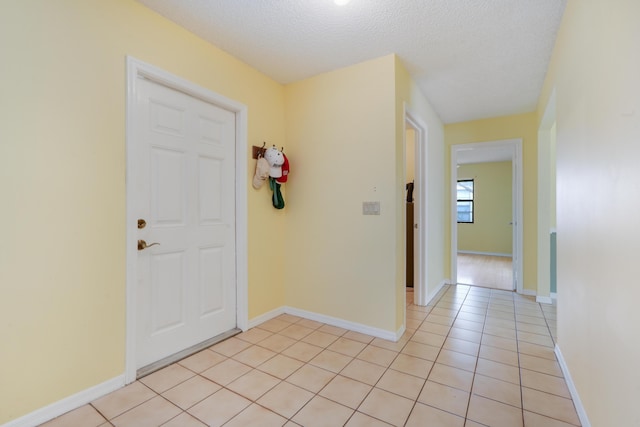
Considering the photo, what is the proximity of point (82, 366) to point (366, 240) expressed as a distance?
82.9 inches

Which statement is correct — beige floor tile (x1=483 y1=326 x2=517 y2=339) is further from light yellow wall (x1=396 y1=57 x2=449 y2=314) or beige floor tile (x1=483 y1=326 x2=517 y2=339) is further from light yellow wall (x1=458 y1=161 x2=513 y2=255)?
light yellow wall (x1=458 y1=161 x2=513 y2=255)

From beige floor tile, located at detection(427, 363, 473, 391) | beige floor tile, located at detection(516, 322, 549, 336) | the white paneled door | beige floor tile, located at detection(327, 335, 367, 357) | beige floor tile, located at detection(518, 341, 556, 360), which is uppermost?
the white paneled door

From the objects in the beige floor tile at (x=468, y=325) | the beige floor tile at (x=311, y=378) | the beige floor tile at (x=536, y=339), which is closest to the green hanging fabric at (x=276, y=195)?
the beige floor tile at (x=311, y=378)

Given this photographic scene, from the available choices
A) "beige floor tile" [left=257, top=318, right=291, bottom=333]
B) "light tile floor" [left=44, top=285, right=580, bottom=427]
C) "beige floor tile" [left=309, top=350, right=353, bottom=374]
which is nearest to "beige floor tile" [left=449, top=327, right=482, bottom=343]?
"light tile floor" [left=44, top=285, right=580, bottom=427]

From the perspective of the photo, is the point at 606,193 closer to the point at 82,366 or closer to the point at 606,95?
the point at 606,95

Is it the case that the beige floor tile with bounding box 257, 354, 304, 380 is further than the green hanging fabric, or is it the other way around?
the green hanging fabric

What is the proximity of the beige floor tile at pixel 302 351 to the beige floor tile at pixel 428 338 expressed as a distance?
86 cm

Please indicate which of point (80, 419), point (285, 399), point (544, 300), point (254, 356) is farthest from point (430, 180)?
point (80, 419)

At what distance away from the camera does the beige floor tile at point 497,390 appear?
170cm

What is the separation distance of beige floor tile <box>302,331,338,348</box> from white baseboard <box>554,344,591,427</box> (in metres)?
1.56

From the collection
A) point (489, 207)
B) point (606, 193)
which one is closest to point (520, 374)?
point (606, 193)

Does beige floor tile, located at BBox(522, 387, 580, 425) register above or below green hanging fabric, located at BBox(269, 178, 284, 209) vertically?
below

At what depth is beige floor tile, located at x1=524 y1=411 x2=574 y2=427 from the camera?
1489mm

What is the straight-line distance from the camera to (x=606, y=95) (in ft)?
3.92
